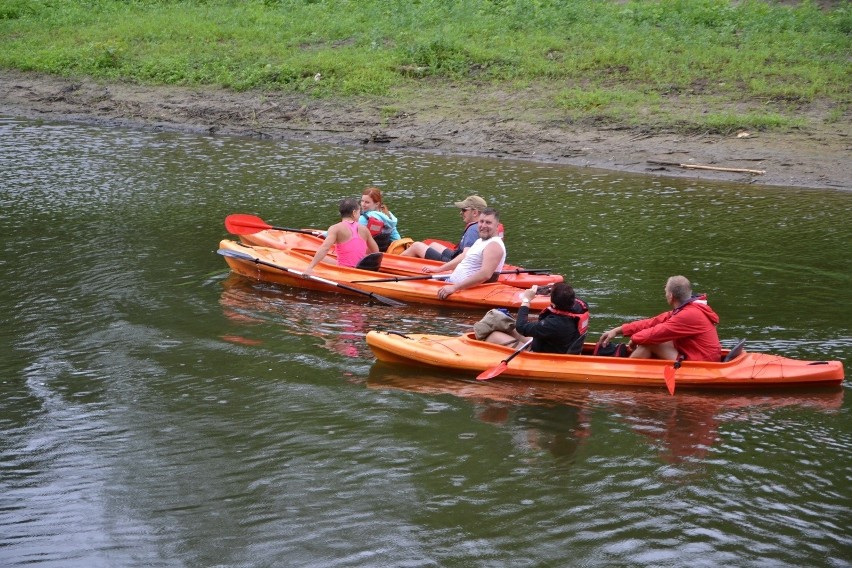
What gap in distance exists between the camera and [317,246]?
13.4 meters

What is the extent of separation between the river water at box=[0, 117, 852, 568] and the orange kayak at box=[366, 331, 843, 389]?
0.14 meters

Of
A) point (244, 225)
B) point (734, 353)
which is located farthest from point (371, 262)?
point (734, 353)

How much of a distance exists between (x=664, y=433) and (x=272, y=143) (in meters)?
14.0

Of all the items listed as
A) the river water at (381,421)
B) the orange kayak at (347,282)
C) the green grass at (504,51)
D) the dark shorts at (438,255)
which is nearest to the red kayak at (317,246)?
the dark shorts at (438,255)

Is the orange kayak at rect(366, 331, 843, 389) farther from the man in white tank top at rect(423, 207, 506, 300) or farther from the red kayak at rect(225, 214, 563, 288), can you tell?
the red kayak at rect(225, 214, 563, 288)

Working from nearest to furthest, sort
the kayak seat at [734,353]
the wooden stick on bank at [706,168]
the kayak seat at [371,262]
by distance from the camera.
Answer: the kayak seat at [734,353] → the kayak seat at [371,262] → the wooden stick on bank at [706,168]

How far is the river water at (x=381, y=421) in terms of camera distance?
6922 millimetres

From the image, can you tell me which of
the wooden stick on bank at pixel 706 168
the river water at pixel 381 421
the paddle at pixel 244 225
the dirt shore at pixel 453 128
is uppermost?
the dirt shore at pixel 453 128

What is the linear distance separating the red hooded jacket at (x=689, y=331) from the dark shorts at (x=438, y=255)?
11.6 ft

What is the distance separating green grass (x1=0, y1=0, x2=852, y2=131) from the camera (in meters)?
20.5

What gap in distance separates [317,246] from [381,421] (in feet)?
16.6

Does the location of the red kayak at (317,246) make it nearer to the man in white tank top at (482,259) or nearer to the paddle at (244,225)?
the paddle at (244,225)

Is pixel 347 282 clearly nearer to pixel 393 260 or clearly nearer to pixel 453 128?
pixel 393 260

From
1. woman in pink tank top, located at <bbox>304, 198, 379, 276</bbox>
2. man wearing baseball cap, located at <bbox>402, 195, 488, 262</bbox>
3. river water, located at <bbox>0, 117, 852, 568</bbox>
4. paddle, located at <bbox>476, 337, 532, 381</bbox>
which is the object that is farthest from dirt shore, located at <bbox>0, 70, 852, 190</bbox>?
paddle, located at <bbox>476, 337, 532, 381</bbox>
